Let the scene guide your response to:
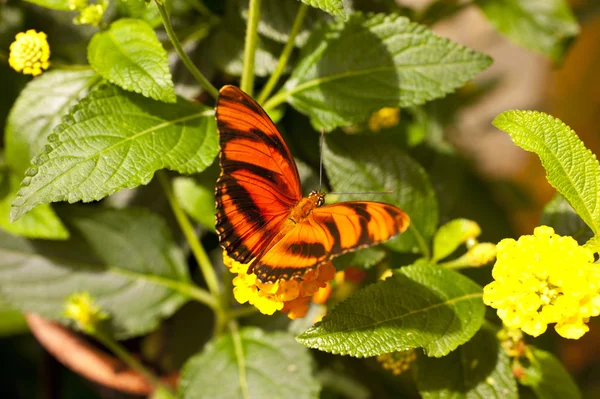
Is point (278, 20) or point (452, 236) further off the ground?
point (278, 20)

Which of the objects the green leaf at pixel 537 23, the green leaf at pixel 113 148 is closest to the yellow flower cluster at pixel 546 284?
the green leaf at pixel 113 148

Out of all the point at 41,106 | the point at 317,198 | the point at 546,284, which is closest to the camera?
the point at 546,284

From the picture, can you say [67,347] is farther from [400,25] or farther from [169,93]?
Result: [400,25]

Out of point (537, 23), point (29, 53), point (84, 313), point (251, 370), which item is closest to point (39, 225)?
point (84, 313)

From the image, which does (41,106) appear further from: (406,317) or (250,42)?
(406,317)

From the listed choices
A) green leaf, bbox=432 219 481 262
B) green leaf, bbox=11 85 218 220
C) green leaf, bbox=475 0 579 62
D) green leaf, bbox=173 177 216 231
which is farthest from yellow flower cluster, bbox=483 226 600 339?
green leaf, bbox=475 0 579 62

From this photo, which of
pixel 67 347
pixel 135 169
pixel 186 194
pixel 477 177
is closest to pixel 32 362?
pixel 67 347
